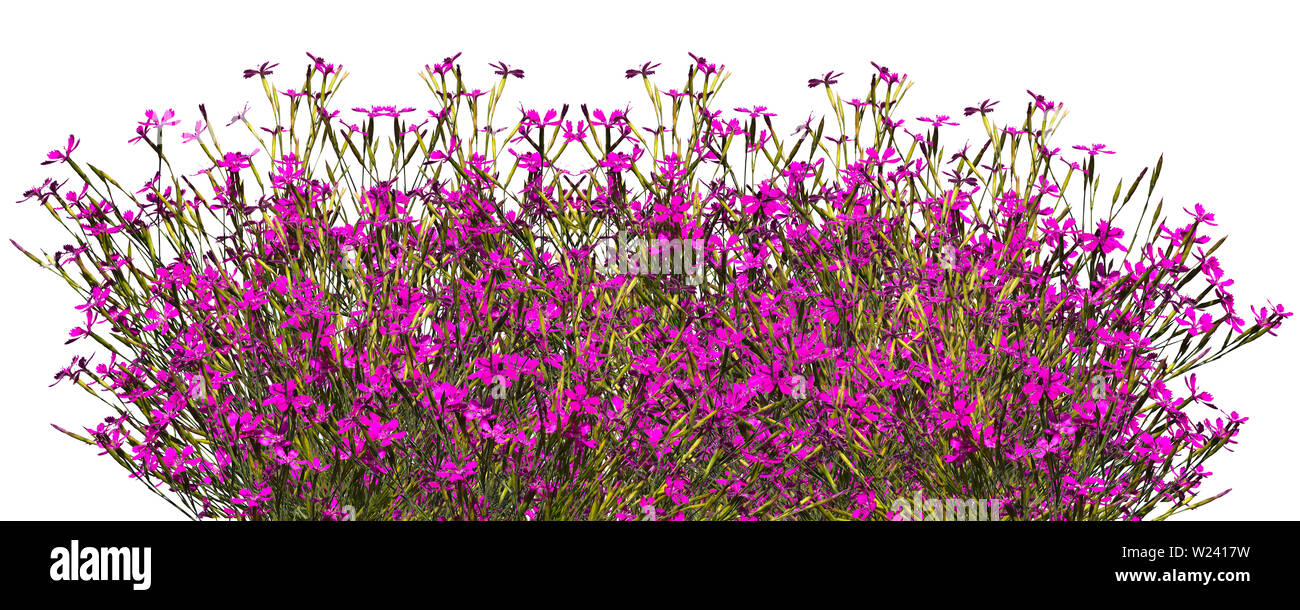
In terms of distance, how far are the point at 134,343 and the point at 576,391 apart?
1.62 meters

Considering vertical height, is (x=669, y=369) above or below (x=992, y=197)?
below

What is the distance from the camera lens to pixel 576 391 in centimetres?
426

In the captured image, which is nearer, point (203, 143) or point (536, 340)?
point (536, 340)

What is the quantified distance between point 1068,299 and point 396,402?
227 centimetres

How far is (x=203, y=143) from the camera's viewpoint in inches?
193

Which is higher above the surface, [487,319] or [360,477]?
[487,319]

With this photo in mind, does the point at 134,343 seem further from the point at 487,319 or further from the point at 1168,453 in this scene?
the point at 1168,453

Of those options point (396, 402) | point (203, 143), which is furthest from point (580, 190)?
point (203, 143)
